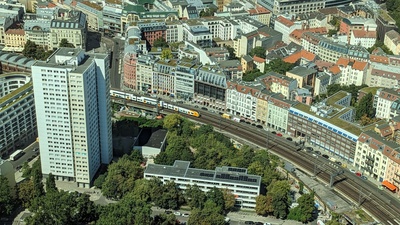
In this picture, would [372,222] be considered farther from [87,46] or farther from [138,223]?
[87,46]

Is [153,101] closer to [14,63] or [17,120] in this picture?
[17,120]

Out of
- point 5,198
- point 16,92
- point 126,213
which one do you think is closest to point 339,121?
point 126,213

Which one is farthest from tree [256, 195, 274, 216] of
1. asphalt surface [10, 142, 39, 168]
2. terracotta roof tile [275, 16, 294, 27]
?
terracotta roof tile [275, 16, 294, 27]

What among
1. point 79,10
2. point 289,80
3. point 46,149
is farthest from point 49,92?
point 79,10

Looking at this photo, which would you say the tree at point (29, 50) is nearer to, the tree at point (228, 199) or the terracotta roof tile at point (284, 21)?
the terracotta roof tile at point (284, 21)

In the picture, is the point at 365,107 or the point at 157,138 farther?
the point at 365,107

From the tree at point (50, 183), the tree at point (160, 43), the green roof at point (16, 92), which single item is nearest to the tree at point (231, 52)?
the tree at point (160, 43)
